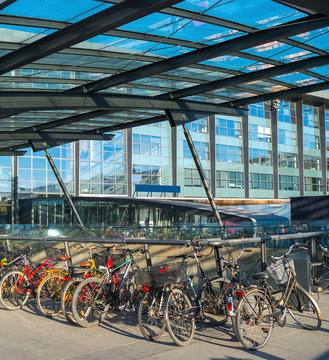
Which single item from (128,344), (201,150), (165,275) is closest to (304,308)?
(165,275)

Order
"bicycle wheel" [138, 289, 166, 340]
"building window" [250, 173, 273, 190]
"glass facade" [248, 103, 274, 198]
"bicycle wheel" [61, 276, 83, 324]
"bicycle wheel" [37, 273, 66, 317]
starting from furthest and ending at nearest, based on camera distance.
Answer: "glass facade" [248, 103, 274, 198], "building window" [250, 173, 273, 190], "bicycle wheel" [37, 273, 66, 317], "bicycle wheel" [61, 276, 83, 324], "bicycle wheel" [138, 289, 166, 340]

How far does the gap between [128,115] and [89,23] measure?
46.9 feet

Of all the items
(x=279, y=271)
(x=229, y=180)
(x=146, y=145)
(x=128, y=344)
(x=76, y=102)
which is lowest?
(x=128, y=344)

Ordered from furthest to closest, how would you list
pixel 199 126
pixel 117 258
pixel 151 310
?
pixel 199 126, pixel 117 258, pixel 151 310

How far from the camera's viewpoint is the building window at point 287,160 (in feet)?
215

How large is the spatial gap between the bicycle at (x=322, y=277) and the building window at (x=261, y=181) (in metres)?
52.9

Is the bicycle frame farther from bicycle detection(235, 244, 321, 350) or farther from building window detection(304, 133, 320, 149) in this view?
building window detection(304, 133, 320, 149)

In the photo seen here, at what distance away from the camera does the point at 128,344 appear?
6.09m

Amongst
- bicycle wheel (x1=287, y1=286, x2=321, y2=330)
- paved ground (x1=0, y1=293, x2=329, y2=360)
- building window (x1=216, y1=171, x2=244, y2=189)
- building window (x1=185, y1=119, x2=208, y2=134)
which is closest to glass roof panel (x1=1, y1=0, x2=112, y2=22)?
paved ground (x1=0, y1=293, x2=329, y2=360)

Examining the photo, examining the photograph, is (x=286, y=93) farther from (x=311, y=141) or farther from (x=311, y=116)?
(x=311, y=116)

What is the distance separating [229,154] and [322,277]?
2033 inches

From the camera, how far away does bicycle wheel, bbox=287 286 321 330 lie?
6675 mm

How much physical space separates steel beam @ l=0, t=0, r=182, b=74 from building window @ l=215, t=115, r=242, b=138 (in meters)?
46.4

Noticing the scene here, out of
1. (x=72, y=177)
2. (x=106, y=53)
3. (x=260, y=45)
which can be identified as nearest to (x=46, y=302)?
(x=106, y=53)
